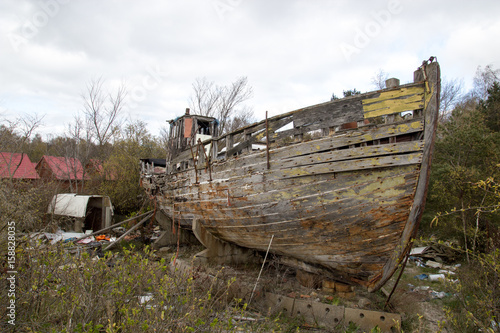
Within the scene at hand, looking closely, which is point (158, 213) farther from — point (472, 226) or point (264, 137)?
point (472, 226)

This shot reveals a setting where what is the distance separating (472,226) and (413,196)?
7.52 m

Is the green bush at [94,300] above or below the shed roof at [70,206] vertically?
below

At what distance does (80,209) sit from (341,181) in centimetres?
1062

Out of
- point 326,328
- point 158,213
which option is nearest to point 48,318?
point 326,328

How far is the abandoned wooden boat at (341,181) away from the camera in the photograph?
371cm

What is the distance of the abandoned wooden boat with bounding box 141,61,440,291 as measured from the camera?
3.71m

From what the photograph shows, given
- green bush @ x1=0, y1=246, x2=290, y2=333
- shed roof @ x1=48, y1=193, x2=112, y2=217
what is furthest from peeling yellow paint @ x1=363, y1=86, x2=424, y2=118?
shed roof @ x1=48, y1=193, x2=112, y2=217

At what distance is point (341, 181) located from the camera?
4020mm

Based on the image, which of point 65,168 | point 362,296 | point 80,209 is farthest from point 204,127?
point 65,168

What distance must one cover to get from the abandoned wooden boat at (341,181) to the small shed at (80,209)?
7849 mm

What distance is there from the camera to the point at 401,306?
493 cm

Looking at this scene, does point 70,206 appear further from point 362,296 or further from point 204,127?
point 362,296

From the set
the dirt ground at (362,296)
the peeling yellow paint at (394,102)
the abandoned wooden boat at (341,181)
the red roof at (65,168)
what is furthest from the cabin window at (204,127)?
the red roof at (65,168)

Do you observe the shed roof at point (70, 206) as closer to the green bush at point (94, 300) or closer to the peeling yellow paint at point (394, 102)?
the green bush at point (94, 300)
